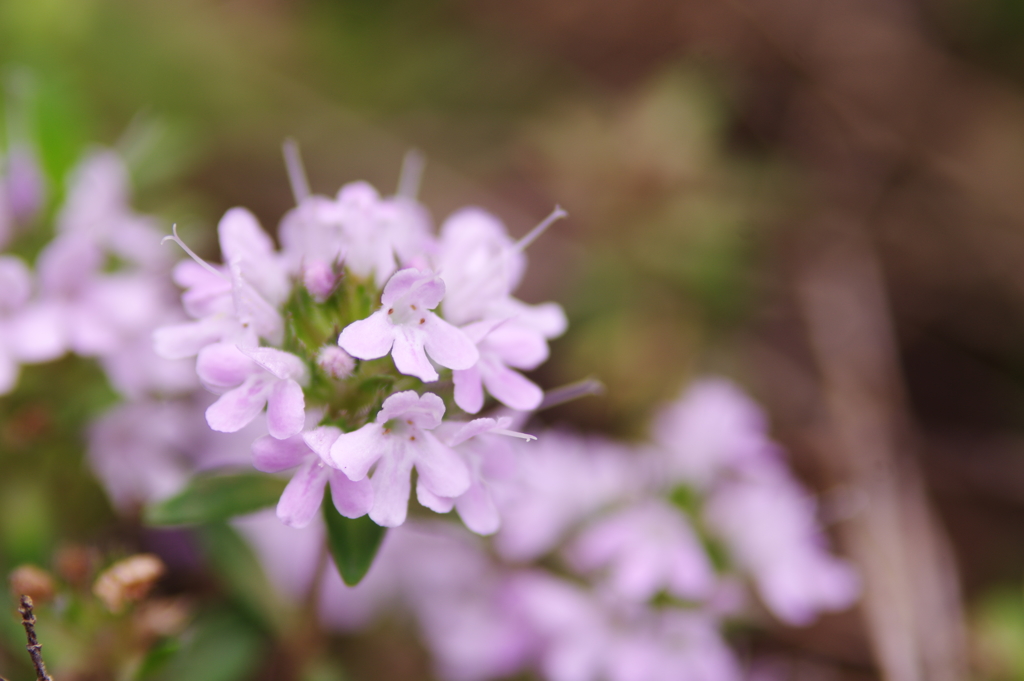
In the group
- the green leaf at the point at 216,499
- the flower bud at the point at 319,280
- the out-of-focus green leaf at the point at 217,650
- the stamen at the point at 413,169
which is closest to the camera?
the flower bud at the point at 319,280

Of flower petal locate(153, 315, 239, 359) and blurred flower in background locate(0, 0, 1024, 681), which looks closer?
flower petal locate(153, 315, 239, 359)

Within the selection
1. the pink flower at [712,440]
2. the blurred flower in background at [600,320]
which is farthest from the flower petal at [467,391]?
the pink flower at [712,440]

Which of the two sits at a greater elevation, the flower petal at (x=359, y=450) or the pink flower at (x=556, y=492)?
the pink flower at (x=556, y=492)

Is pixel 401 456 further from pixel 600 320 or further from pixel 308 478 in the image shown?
pixel 600 320

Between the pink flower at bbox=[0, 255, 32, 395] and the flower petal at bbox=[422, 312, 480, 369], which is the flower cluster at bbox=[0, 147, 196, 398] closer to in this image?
the pink flower at bbox=[0, 255, 32, 395]

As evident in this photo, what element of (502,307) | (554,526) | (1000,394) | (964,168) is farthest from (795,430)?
(502,307)

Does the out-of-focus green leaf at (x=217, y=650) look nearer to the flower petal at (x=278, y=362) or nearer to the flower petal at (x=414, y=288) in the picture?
the flower petal at (x=278, y=362)

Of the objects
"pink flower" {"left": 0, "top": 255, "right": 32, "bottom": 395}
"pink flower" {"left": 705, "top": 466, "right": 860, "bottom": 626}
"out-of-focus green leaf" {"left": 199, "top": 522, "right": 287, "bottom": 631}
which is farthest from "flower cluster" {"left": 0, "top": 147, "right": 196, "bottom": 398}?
"pink flower" {"left": 705, "top": 466, "right": 860, "bottom": 626}
